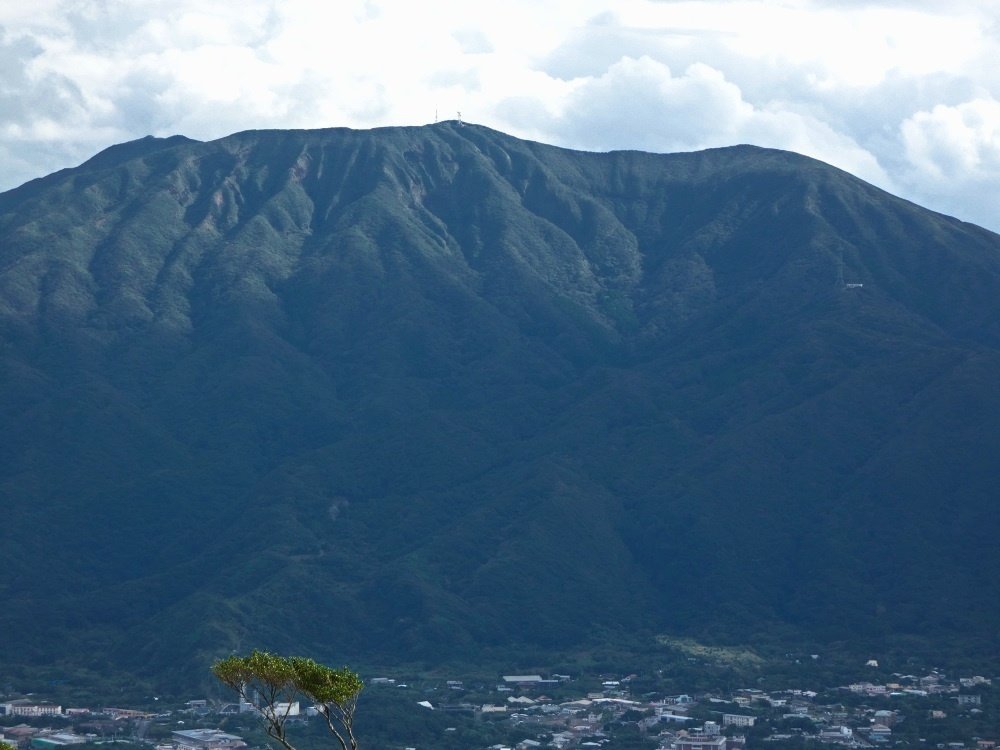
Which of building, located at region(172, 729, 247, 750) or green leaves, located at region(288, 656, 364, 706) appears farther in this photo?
building, located at region(172, 729, 247, 750)

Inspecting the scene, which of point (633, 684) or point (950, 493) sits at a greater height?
point (950, 493)

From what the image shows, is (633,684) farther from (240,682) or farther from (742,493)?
(240,682)

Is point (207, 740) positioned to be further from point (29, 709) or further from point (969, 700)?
point (969, 700)

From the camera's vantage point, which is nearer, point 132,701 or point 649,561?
point 132,701

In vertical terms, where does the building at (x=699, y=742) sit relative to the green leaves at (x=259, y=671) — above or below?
above

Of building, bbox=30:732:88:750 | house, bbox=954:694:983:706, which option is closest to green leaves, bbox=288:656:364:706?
building, bbox=30:732:88:750

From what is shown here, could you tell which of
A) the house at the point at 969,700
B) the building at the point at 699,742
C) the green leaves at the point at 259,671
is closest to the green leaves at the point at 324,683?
the green leaves at the point at 259,671

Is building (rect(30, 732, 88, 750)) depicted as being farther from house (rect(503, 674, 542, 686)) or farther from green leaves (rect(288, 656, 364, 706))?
green leaves (rect(288, 656, 364, 706))

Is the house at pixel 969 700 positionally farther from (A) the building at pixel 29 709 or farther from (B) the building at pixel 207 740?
(A) the building at pixel 29 709

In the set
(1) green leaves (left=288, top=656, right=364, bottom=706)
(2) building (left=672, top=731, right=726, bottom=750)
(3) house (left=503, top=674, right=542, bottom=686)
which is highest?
(3) house (left=503, top=674, right=542, bottom=686)

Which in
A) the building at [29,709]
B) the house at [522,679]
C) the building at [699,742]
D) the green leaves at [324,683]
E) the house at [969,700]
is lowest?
the green leaves at [324,683]

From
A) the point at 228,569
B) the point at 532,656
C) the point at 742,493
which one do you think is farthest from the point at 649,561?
the point at 228,569
